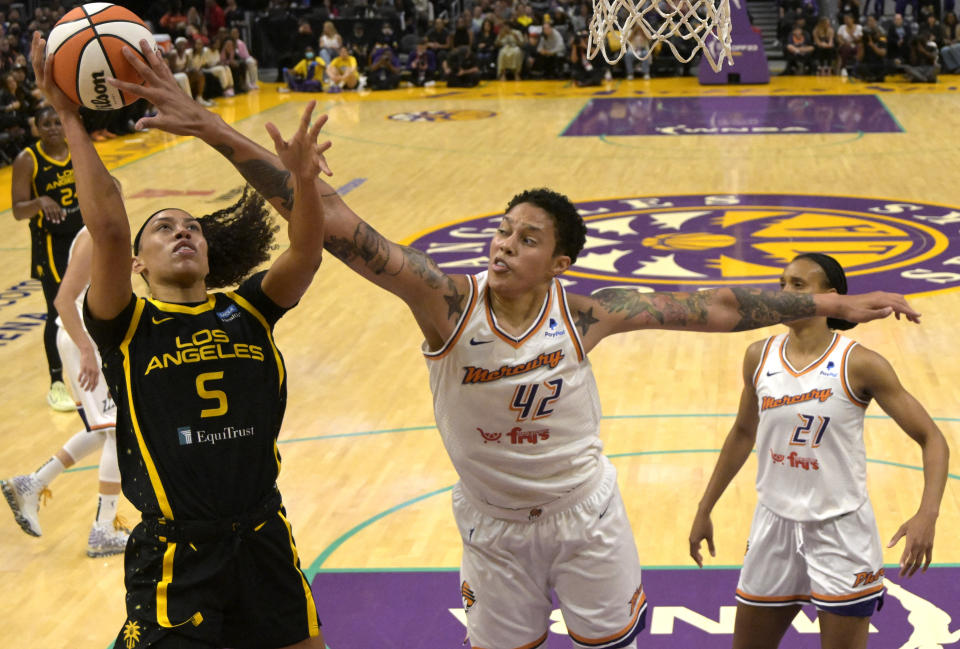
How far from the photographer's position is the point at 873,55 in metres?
24.8

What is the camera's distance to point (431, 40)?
88.5 ft

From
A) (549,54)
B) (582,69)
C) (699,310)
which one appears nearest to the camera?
(699,310)

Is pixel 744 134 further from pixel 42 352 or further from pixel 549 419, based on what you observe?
pixel 549 419

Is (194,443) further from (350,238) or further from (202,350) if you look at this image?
(350,238)

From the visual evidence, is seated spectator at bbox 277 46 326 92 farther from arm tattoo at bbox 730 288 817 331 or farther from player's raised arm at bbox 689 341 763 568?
arm tattoo at bbox 730 288 817 331

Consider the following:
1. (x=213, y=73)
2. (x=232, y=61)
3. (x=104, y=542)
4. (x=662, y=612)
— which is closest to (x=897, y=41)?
(x=232, y=61)

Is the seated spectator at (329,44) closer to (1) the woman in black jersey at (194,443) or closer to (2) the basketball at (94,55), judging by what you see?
(2) the basketball at (94,55)

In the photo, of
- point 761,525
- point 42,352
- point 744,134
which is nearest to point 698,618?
point 761,525

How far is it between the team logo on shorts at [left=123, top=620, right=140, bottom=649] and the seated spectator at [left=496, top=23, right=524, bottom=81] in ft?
78.7

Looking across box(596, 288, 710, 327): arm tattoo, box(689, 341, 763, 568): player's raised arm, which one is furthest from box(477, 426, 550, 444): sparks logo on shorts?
box(689, 341, 763, 568): player's raised arm

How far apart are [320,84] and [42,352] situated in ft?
57.3

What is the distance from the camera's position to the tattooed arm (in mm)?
3717

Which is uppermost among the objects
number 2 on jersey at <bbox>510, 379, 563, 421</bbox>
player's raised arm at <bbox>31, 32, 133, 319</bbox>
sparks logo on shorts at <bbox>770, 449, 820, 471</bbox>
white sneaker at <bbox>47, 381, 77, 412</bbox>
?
player's raised arm at <bbox>31, 32, 133, 319</bbox>

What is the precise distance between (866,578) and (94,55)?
2.88 metres
